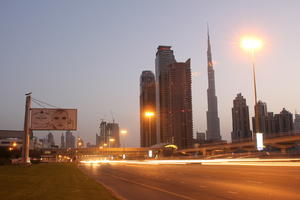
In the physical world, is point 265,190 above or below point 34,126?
below

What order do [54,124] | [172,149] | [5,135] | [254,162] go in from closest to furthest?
[254,162], [54,124], [5,135], [172,149]

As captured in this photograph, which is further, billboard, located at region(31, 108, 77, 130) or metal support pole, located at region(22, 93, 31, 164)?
billboard, located at region(31, 108, 77, 130)

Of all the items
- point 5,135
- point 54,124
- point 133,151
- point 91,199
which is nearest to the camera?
point 91,199

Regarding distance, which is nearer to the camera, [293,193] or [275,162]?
[293,193]

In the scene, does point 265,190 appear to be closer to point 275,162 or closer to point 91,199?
point 91,199

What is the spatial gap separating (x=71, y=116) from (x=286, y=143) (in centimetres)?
6816

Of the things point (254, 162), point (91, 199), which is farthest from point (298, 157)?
point (91, 199)

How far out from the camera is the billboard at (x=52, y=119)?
6319cm

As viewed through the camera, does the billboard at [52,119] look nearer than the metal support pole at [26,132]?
No

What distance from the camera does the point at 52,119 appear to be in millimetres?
63344

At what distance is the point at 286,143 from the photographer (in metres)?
106

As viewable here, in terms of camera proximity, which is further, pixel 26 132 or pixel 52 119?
pixel 52 119

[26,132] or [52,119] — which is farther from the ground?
[52,119]

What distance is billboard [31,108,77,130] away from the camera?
6319 centimetres
